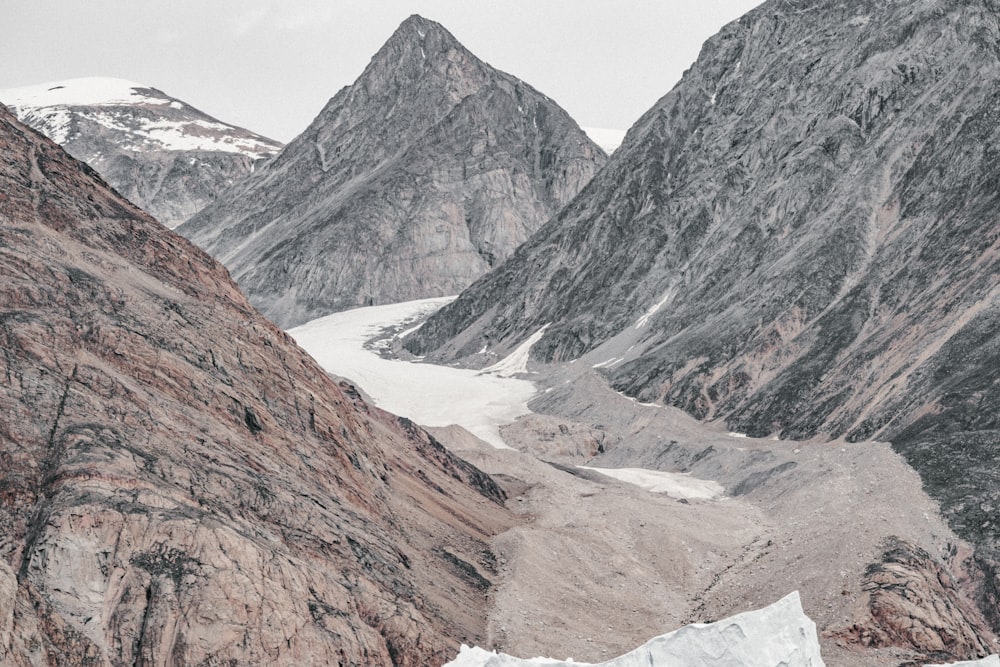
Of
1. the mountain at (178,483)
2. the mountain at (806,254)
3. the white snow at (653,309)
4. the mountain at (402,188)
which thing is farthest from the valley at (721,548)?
the mountain at (402,188)

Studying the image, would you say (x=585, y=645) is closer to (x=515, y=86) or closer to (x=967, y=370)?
(x=967, y=370)

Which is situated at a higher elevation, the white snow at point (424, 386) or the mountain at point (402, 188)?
the mountain at point (402, 188)

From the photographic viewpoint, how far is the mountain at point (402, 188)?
130625mm

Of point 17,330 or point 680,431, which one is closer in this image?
point 17,330

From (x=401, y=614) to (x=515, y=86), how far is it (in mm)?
136552

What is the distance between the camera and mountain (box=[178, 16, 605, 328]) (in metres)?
131

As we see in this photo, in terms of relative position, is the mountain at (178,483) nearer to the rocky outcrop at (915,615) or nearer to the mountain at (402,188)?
the rocky outcrop at (915,615)

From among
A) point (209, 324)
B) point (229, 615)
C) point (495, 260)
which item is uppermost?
point (495, 260)

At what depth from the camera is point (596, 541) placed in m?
36.3

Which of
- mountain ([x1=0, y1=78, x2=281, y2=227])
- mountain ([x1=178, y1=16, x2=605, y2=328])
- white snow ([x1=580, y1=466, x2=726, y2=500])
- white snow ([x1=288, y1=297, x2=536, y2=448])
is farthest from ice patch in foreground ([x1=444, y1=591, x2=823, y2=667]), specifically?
mountain ([x1=0, y1=78, x2=281, y2=227])

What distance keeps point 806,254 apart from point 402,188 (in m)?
73.5

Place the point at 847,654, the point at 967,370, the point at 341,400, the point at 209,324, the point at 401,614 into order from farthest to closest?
the point at 967,370, the point at 341,400, the point at 209,324, the point at 847,654, the point at 401,614

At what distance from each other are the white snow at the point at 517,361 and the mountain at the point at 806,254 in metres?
1.04

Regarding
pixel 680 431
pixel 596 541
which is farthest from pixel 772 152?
pixel 596 541
